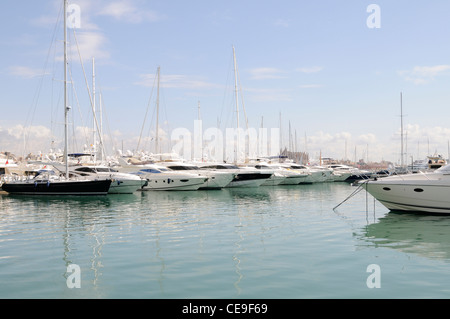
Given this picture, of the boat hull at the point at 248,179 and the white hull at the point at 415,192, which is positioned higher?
the white hull at the point at 415,192

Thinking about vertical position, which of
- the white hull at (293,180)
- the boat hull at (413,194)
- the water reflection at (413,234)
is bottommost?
the white hull at (293,180)

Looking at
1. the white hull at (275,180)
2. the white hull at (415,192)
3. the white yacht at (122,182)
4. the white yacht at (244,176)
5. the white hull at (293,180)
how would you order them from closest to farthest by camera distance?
1. the white hull at (415,192)
2. the white yacht at (122,182)
3. the white yacht at (244,176)
4. the white hull at (275,180)
5. the white hull at (293,180)

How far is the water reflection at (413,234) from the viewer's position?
12414 mm

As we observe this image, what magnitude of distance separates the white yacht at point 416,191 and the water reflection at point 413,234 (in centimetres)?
50

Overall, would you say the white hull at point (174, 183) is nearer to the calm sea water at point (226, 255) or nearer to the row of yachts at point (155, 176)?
the row of yachts at point (155, 176)

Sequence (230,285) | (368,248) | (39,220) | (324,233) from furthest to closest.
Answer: (39,220), (324,233), (368,248), (230,285)

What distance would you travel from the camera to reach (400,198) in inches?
809

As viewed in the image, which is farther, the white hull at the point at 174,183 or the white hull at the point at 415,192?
the white hull at the point at 174,183

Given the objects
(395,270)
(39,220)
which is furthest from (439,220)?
(39,220)

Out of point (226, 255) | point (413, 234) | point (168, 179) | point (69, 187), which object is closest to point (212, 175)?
point (168, 179)

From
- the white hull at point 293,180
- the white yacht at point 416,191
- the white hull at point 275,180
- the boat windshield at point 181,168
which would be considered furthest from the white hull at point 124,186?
the white hull at point 293,180
